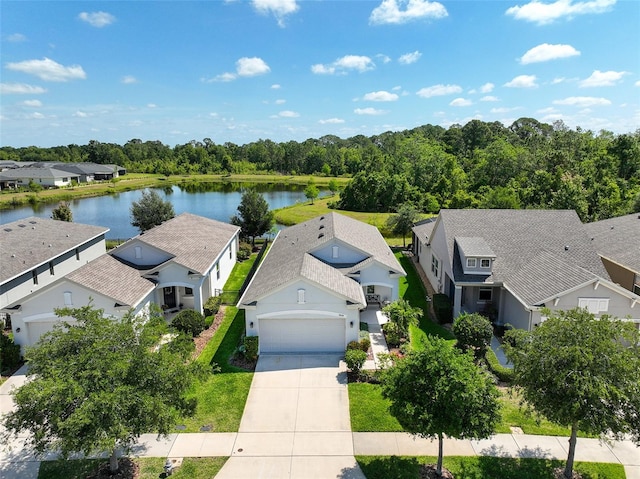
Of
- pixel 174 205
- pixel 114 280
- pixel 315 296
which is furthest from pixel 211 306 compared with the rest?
pixel 174 205

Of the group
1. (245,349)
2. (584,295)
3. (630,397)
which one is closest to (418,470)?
(630,397)

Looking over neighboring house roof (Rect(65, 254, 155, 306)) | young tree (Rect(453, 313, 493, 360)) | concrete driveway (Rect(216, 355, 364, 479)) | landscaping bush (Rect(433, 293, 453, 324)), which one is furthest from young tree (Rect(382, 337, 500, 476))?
neighboring house roof (Rect(65, 254, 155, 306))

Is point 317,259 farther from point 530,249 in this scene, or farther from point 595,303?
point 595,303

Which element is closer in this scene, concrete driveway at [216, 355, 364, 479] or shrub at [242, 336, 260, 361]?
concrete driveway at [216, 355, 364, 479]

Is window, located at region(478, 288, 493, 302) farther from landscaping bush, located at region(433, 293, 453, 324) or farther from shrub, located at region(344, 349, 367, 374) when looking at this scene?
shrub, located at region(344, 349, 367, 374)

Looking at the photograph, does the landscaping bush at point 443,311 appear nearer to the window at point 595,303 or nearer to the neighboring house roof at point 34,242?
the window at point 595,303

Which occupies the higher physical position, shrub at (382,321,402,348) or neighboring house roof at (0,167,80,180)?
neighboring house roof at (0,167,80,180)
